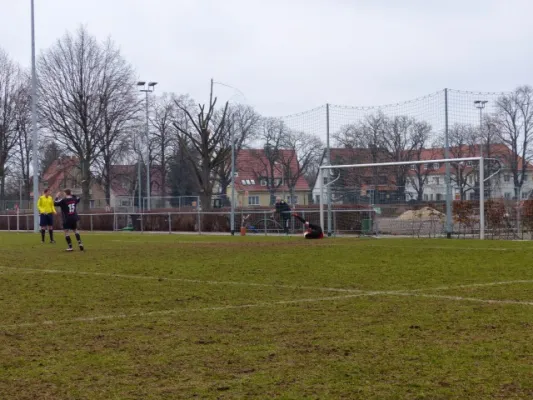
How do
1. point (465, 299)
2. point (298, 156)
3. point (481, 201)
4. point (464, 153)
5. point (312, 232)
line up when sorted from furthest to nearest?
point (298, 156) → point (464, 153) → point (312, 232) → point (481, 201) → point (465, 299)

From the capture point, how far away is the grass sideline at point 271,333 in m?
5.37

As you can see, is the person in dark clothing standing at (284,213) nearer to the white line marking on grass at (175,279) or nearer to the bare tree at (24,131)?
the white line marking on grass at (175,279)

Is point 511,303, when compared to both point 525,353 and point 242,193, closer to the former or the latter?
point 525,353

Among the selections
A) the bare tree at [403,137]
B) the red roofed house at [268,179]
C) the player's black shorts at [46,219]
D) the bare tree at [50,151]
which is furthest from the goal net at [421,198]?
the bare tree at [50,151]

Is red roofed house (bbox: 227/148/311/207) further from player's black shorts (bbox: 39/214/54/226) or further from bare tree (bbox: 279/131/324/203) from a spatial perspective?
player's black shorts (bbox: 39/214/54/226)

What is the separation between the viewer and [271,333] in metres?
7.39

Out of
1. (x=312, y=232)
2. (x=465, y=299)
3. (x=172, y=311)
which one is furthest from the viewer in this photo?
(x=312, y=232)

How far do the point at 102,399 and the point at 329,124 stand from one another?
1110 inches

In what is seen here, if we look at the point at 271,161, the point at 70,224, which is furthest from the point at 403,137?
the point at 70,224

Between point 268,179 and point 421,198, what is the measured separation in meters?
10.7

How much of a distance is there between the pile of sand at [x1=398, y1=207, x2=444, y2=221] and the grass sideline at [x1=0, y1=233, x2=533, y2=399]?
13.6 metres

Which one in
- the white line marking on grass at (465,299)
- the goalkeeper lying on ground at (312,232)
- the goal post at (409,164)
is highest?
the goal post at (409,164)

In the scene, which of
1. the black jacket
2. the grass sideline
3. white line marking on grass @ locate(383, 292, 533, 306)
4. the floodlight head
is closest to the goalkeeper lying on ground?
the black jacket

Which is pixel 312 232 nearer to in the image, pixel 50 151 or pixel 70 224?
pixel 70 224
